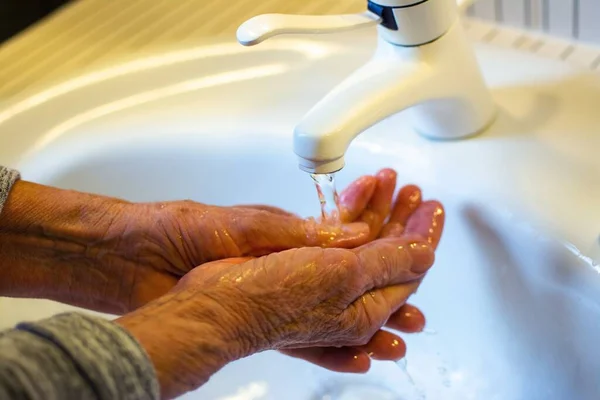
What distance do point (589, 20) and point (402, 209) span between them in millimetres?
220

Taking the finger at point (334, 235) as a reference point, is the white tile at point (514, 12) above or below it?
above

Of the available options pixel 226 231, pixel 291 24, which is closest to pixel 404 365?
pixel 226 231

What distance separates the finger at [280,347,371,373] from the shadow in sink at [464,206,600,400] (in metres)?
0.10

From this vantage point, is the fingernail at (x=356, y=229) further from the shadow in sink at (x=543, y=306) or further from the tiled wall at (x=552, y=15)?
the tiled wall at (x=552, y=15)

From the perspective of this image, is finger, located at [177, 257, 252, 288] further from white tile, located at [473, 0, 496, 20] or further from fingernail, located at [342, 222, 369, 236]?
white tile, located at [473, 0, 496, 20]

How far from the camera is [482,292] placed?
0.54 meters

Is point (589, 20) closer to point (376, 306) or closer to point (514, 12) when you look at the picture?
point (514, 12)

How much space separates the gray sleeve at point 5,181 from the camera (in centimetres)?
52

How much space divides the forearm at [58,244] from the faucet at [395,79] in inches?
7.1

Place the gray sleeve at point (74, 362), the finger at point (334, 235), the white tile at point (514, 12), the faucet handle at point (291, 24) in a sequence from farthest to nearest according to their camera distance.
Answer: the white tile at point (514, 12), the finger at point (334, 235), the faucet handle at point (291, 24), the gray sleeve at point (74, 362)

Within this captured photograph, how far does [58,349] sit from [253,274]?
129mm

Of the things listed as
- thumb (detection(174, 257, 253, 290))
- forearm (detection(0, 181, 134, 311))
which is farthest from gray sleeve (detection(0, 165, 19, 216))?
thumb (detection(174, 257, 253, 290))

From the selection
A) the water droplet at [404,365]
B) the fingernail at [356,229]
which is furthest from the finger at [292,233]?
the water droplet at [404,365]

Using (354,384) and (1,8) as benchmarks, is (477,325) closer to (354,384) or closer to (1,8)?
(354,384)
